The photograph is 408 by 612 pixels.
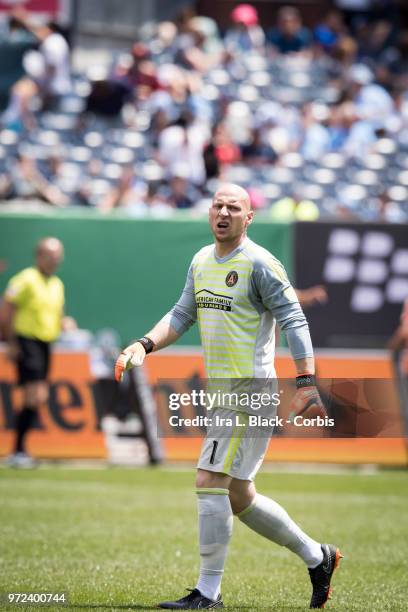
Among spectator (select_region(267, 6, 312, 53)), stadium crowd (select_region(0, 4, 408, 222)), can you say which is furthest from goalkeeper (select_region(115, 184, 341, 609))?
spectator (select_region(267, 6, 312, 53))

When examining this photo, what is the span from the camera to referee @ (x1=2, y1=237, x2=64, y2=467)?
532 inches

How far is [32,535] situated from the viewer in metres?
8.95

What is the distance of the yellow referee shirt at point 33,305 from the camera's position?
13.6 m

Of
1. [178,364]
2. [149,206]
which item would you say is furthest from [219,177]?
[178,364]

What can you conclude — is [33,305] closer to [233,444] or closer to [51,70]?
[233,444]

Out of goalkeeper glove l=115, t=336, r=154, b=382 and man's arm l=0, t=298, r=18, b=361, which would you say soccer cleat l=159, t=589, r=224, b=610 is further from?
man's arm l=0, t=298, r=18, b=361

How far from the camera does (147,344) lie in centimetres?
651

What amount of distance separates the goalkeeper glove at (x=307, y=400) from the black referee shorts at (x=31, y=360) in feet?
25.7

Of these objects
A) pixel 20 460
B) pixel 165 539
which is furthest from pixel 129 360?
pixel 20 460

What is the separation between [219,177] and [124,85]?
2.63 metres

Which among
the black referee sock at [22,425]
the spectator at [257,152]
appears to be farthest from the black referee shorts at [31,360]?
the spectator at [257,152]

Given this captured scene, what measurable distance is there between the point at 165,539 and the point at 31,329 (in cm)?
510

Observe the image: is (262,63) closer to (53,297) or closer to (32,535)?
(53,297)

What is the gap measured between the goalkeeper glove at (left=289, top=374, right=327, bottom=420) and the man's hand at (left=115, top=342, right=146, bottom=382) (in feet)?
2.71
